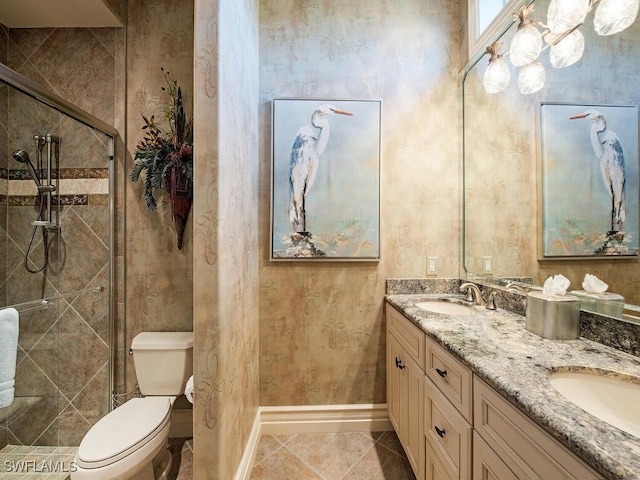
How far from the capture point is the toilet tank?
5.25 feet

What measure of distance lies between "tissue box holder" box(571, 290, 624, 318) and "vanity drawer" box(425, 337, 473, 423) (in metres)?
0.58

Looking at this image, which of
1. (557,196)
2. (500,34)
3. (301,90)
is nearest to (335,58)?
(301,90)

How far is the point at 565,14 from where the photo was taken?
3.45ft

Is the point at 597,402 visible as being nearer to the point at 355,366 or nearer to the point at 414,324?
the point at 414,324

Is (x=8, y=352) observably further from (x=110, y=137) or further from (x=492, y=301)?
(x=492, y=301)

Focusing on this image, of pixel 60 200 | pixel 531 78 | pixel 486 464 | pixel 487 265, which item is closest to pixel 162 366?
pixel 60 200

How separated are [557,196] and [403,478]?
1.63 meters

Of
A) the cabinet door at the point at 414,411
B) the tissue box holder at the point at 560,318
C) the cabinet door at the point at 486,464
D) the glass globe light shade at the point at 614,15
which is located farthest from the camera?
the cabinet door at the point at 414,411

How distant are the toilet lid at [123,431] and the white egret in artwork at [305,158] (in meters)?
1.26

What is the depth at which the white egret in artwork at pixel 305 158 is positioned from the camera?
176cm

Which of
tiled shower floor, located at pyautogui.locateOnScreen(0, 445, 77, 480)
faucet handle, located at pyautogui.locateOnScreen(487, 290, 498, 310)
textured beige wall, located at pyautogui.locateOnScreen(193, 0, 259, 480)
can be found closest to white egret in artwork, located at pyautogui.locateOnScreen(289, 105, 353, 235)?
textured beige wall, located at pyautogui.locateOnScreen(193, 0, 259, 480)

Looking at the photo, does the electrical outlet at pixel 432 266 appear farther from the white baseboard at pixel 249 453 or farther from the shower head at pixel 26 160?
the shower head at pixel 26 160

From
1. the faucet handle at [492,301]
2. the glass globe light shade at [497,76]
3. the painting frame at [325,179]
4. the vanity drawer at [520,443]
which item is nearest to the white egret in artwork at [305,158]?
the painting frame at [325,179]

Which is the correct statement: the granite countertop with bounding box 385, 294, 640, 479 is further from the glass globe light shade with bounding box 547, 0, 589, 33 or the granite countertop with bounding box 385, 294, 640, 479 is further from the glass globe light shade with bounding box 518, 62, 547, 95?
the glass globe light shade with bounding box 547, 0, 589, 33
